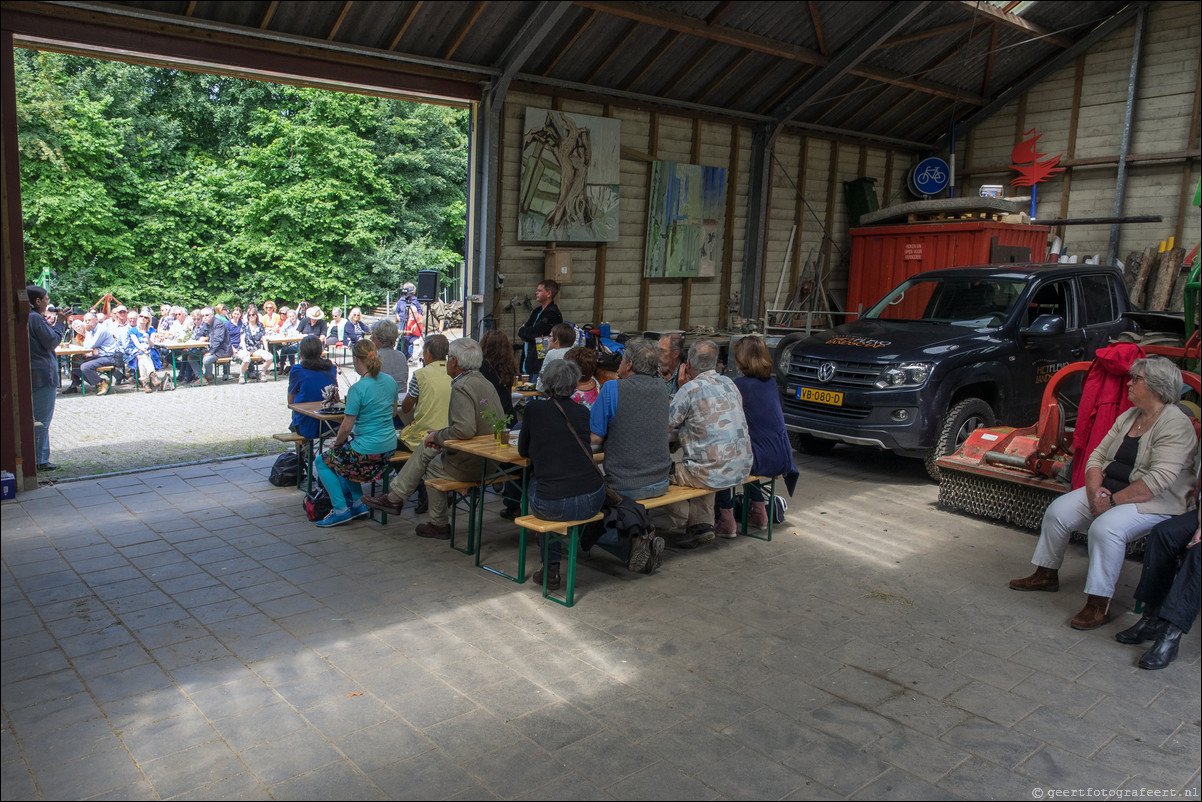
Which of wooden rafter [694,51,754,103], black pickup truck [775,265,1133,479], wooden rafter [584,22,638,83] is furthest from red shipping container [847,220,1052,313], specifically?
wooden rafter [584,22,638,83]

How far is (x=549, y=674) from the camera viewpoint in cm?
427

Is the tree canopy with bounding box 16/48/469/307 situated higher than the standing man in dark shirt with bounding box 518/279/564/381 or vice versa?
Answer: the tree canopy with bounding box 16/48/469/307

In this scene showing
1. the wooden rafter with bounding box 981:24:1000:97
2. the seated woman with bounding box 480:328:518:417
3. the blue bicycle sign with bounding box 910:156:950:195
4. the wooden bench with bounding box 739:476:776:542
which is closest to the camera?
the wooden bench with bounding box 739:476:776:542

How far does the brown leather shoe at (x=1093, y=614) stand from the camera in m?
4.95

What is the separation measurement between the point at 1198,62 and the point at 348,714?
618 inches

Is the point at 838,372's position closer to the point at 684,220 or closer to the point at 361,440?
the point at 361,440

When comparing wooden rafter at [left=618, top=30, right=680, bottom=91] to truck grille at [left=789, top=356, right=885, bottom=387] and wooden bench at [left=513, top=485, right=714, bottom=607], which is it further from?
wooden bench at [left=513, top=485, right=714, bottom=607]

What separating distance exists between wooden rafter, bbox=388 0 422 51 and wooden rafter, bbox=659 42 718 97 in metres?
4.11

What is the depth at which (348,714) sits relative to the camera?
3807 mm

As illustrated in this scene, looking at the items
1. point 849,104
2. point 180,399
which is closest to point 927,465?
point 849,104

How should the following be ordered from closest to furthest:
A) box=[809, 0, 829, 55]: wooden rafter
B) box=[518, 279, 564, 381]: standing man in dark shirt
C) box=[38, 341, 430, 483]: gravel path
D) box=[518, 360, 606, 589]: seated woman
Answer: box=[518, 360, 606, 589]: seated woman
box=[38, 341, 430, 483]: gravel path
box=[518, 279, 564, 381]: standing man in dark shirt
box=[809, 0, 829, 55]: wooden rafter

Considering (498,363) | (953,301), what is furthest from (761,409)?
(953,301)

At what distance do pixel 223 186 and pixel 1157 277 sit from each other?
21919 millimetres

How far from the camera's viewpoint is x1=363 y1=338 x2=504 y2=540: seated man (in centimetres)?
601
